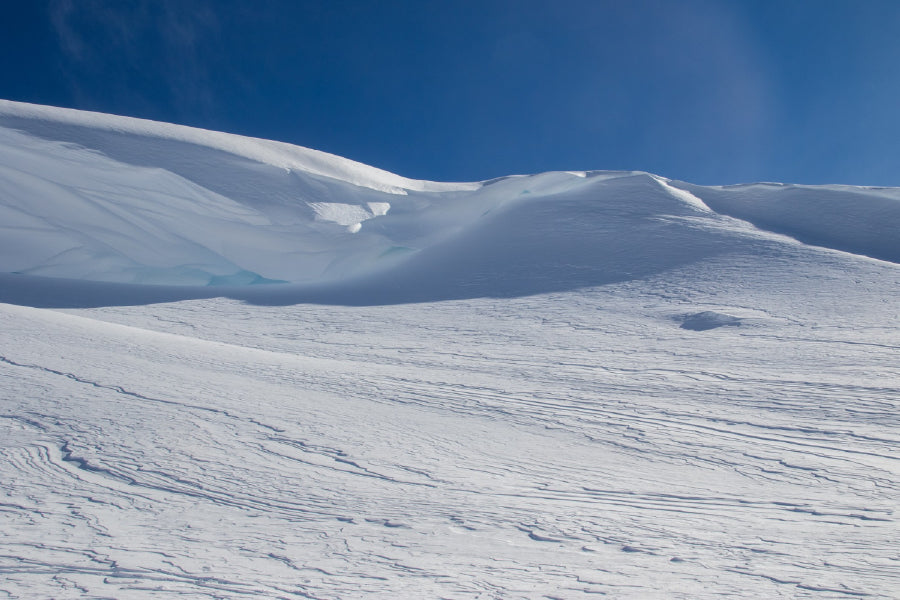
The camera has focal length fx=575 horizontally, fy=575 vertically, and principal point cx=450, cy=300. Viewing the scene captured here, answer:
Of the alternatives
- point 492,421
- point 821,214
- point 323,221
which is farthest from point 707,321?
point 323,221

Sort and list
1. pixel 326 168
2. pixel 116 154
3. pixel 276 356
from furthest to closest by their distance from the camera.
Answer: pixel 326 168 → pixel 116 154 → pixel 276 356

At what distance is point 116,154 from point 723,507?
8.79 meters

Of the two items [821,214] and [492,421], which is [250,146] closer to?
[821,214]

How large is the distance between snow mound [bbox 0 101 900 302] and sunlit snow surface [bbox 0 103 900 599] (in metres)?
0.08

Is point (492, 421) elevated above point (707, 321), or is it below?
below

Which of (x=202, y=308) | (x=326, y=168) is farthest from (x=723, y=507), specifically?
(x=326, y=168)

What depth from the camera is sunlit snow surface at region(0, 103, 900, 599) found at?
1.38 meters

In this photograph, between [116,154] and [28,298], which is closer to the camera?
[28,298]

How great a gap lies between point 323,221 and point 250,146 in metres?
2.17

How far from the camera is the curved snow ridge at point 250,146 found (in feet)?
27.2

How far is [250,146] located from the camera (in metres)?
9.61

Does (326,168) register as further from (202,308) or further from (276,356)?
(276,356)

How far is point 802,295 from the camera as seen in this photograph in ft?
14.5

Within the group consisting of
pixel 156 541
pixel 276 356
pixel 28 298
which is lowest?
pixel 156 541
